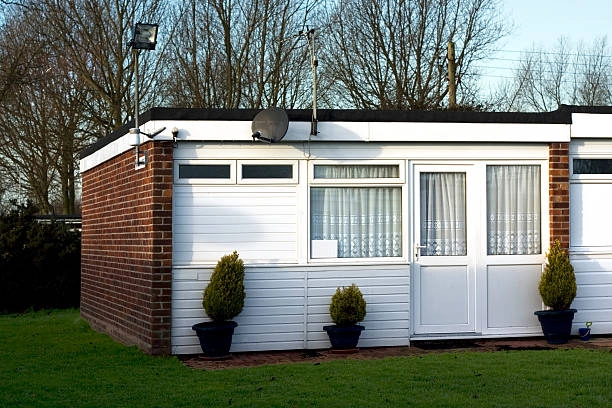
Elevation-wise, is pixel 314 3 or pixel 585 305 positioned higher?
pixel 314 3

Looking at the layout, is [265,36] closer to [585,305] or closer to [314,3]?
[314,3]

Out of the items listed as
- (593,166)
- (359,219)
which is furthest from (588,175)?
(359,219)

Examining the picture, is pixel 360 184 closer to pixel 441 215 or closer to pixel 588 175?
pixel 441 215

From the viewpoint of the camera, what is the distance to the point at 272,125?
10648mm

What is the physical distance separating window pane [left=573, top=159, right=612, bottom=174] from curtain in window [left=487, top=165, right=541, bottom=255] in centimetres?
56

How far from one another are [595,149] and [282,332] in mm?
4483

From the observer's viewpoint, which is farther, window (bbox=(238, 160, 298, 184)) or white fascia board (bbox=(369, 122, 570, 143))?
white fascia board (bbox=(369, 122, 570, 143))

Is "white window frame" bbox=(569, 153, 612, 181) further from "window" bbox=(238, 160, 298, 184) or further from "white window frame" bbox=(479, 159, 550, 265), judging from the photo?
"window" bbox=(238, 160, 298, 184)

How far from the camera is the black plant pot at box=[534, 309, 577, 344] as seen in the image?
442 inches

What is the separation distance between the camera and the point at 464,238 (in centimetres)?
1170

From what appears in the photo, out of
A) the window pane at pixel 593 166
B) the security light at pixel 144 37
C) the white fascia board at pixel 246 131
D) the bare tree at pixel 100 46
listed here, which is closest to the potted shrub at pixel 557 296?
the window pane at pixel 593 166

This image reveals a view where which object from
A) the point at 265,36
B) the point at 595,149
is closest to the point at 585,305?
the point at 595,149

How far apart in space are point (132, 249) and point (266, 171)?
194 centimetres

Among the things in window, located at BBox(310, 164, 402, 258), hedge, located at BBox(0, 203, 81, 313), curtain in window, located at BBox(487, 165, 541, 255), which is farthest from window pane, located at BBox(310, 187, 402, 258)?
hedge, located at BBox(0, 203, 81, 313)
